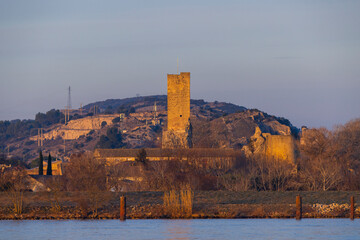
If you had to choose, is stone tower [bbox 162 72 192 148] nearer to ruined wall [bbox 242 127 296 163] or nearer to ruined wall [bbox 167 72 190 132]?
ruined wall [bbox 167 72 190 132]

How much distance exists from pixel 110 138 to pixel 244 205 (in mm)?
152042

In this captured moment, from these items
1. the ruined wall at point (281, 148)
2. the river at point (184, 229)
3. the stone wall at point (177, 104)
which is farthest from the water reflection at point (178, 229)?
the stone wall at point (177, 104)

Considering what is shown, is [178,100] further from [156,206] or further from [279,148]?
[156,206]

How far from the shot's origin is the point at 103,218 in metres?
32.2

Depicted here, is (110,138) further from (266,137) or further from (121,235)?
(121,235)

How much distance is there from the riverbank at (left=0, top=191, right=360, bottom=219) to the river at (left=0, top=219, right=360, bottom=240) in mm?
1228

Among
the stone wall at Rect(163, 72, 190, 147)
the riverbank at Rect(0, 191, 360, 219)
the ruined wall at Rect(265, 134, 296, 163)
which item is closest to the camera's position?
the riverbank at Rect(0, 191, 360, 219)

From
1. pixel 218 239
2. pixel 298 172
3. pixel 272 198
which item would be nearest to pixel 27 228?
pixel 218 239

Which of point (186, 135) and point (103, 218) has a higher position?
point (186, 135)

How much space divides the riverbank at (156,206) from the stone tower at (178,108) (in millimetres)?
39012

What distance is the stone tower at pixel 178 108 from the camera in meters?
77.8

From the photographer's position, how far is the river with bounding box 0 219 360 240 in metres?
26.1

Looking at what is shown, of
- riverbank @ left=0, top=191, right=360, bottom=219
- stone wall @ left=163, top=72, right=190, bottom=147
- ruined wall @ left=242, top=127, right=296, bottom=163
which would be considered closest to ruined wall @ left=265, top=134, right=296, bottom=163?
ruined wall @ left=242, top=127, right=296, bottom=163

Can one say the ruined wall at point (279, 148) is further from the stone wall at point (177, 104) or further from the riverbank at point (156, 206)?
the riverbank at point (156, 206)
